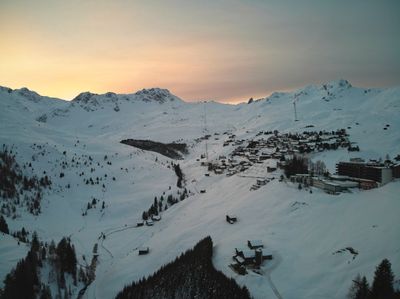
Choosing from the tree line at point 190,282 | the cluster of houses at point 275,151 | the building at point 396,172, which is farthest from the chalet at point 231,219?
the cluster of houses at point 275,151

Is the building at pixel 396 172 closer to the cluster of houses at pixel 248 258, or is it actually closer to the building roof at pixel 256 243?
the building roof at pixel 256 243

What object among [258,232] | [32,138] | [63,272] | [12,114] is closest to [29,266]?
[63,272]

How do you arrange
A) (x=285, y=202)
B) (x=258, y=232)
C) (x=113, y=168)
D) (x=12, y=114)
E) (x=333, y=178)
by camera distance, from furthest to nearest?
Answer: (x=12, y=114), (x=113, y=168), (x=333, y=178), (x=285, y=202), (x=258, y=232)

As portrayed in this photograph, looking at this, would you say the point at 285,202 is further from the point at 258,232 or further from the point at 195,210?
the point at 195,210

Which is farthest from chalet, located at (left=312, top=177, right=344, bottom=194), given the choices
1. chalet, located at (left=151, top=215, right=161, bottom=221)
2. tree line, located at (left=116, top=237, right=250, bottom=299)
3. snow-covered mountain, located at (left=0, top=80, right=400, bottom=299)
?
chalet, located at (left=151, top=215, right=161, bottom=221)

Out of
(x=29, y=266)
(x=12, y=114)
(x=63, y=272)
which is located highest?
(x=12, y=114)
